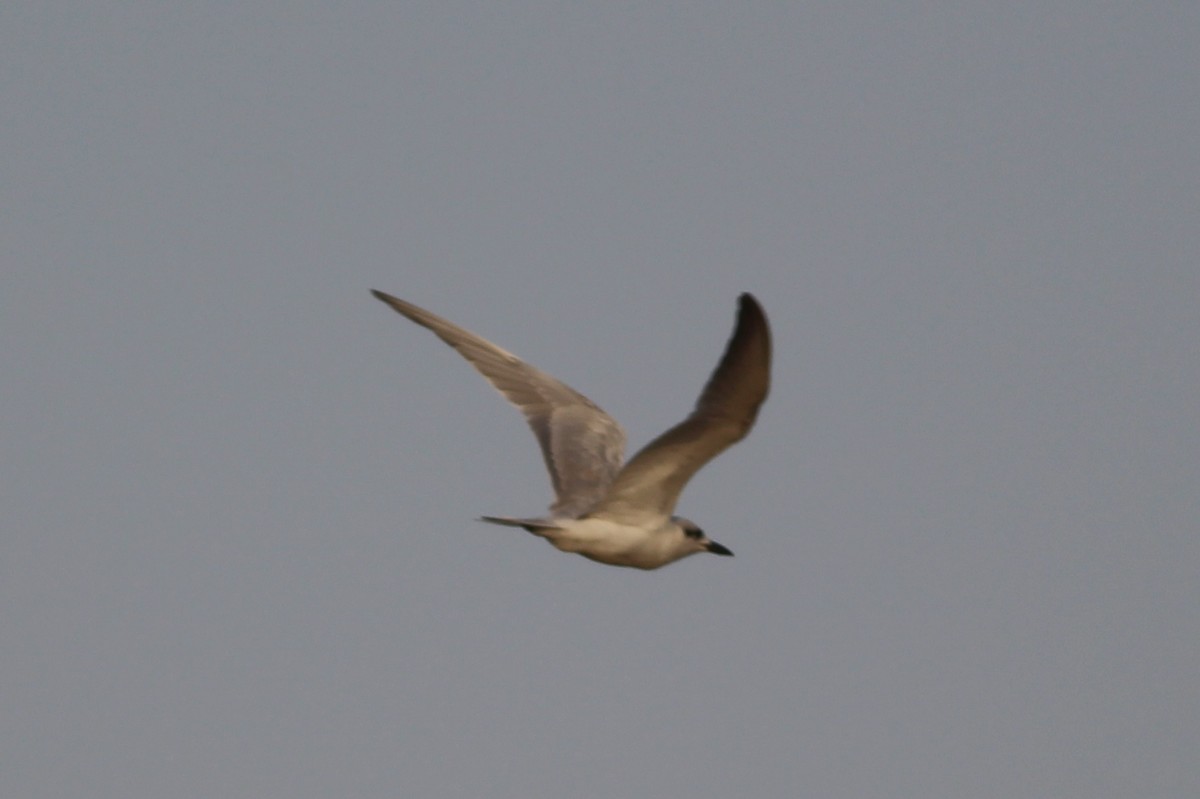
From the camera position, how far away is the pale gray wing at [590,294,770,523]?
12742mm

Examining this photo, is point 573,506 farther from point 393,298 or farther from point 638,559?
point 393,298

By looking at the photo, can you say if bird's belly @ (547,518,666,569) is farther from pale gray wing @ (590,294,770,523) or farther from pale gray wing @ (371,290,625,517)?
pale gray wing @ (371,290,625,517)

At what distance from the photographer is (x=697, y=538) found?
16281mm

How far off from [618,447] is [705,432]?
430cm

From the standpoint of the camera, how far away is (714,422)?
13.3 metres

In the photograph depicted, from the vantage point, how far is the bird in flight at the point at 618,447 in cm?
1306

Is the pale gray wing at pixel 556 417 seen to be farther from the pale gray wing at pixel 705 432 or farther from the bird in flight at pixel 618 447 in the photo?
the pale gray wing at pixel 705 432

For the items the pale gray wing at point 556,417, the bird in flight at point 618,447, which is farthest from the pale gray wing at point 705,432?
the pale gray wing at point 556,417

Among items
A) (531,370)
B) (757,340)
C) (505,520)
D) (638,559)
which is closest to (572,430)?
(531,370)

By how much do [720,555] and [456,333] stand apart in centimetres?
375

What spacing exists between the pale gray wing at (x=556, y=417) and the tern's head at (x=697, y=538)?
2.87 ft

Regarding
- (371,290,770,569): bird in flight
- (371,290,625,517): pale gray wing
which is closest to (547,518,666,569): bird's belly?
(371,290,770,569): bird in flight

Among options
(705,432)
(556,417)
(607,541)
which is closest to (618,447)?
(556,417)

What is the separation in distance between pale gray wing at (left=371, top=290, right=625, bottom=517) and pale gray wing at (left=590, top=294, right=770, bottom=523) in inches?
55.5
